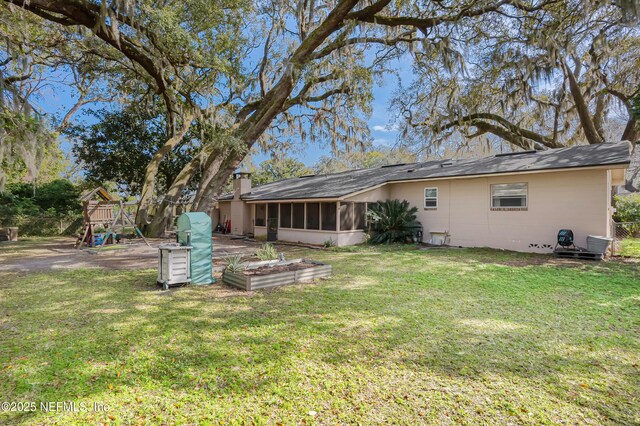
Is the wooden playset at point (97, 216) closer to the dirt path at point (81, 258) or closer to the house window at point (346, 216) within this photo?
the dirt path at point (81, 258)

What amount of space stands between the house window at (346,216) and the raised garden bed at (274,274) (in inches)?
228

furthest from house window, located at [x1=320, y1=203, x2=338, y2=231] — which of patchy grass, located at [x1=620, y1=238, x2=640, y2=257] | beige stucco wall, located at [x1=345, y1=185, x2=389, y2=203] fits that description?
patchy grass, located at [x1=620, y1=238, x2=640, y2=257]

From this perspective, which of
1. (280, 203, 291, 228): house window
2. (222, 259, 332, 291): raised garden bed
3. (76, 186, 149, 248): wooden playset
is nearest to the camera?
(222, 259, 332, 291): raised garden bed

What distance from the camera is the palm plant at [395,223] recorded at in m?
13.5

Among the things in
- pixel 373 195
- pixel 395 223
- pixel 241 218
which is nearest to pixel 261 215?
pixel 241 218

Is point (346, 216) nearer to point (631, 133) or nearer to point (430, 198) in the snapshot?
point (430, 198)

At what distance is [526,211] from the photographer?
1104 centimetres

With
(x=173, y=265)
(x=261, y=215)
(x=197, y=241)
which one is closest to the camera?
(x=173, y=265)

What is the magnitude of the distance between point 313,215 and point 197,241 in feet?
26.8

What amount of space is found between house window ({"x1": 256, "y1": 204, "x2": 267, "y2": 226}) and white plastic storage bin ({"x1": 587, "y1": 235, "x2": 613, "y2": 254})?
12909 mm

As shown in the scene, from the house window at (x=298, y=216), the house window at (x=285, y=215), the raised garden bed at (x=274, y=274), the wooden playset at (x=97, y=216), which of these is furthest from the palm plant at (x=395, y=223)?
the wooden playset at (x=97, y=216)

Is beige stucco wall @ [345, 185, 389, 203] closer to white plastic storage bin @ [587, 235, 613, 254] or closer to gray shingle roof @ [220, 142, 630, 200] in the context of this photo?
gray shingle roof @ [220, 142, 630, 200]

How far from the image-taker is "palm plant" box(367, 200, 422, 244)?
13.5 metres

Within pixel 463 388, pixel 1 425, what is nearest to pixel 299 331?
pixel 463 388
